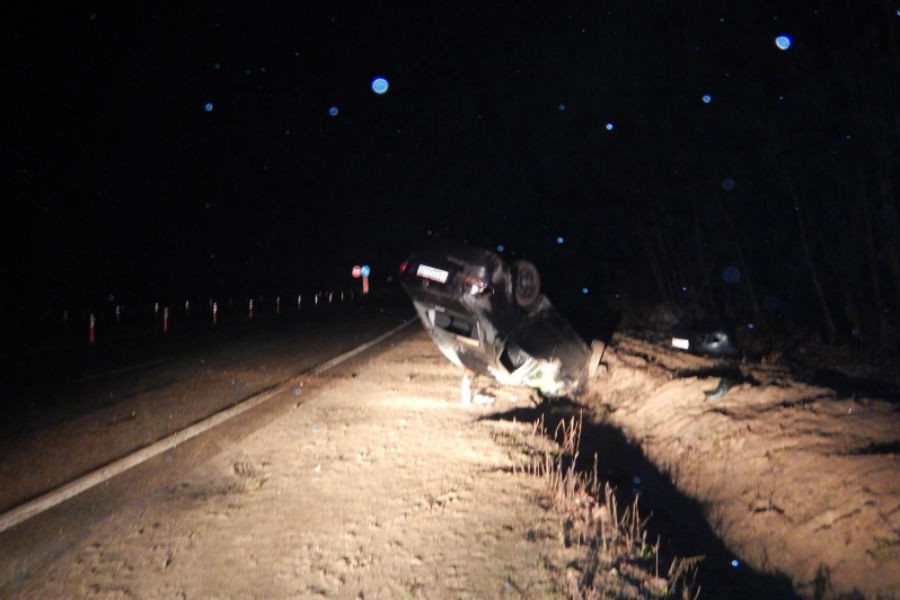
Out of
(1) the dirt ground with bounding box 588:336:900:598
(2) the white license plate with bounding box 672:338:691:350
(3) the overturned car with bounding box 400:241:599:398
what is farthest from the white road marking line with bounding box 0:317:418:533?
(2) the white license plate with bounding box 672:338:691:350

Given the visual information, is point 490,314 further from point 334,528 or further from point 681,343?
point 681,343

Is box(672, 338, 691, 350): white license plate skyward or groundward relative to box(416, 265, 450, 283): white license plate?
groundward

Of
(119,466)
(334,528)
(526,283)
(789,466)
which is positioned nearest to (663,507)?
(789,466)

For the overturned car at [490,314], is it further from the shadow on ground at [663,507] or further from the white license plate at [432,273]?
the shadow on ground at [663,507]

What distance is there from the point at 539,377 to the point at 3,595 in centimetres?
706

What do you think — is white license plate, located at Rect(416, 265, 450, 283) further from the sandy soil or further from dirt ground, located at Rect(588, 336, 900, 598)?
dirt ground, located at Rect(588, 336, 900, 598)

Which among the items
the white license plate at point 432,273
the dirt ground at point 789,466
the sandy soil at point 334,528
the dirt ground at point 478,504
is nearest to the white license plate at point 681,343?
the dirt ground at point 789,466

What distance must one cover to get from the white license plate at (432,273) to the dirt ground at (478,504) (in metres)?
1.89

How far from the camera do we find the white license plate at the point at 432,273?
322 inches

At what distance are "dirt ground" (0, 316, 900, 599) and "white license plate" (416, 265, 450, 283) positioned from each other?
1.89 meters

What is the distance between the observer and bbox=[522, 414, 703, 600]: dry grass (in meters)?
4.06

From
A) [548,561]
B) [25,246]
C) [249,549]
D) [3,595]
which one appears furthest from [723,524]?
[25,246]

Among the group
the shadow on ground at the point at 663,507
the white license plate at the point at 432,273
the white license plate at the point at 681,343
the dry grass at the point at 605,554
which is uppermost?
the white license plate at the point at 432,273

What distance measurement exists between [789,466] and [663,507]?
1.42 metres
